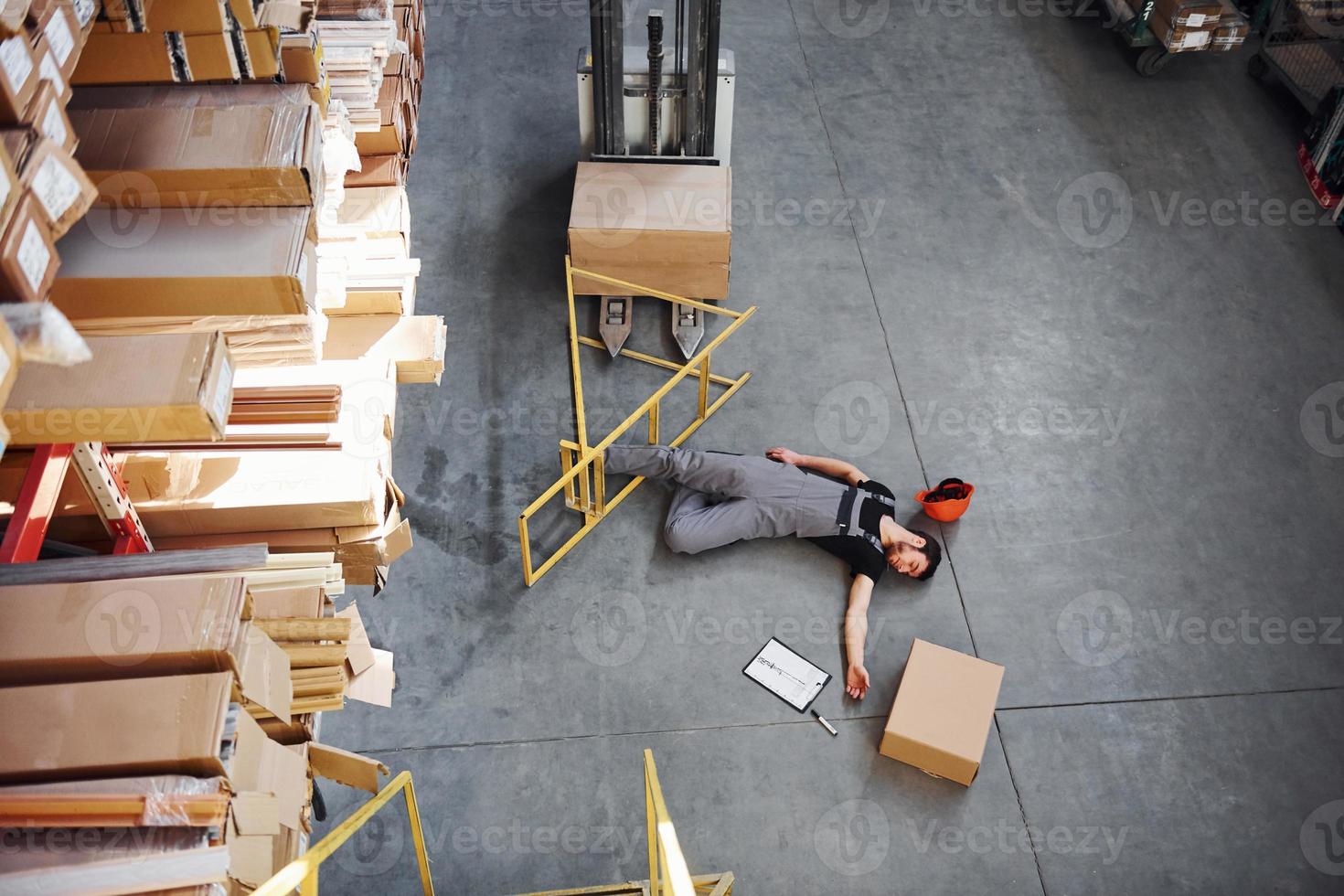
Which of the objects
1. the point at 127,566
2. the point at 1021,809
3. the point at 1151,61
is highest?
the point at 127,566

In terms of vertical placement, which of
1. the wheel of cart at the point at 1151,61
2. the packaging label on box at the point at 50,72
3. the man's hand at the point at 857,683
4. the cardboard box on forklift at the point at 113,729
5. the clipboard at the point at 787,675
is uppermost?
the packaging label on box at the point at 50,72

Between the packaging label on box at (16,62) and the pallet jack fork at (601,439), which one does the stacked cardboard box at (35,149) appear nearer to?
the packaging label on box at (16,62)

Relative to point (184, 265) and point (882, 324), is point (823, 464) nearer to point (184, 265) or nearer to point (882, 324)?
point (882, 324)

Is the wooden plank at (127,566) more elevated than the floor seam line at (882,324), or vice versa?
the wooden plank at (127,566)

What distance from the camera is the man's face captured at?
21.5 feet

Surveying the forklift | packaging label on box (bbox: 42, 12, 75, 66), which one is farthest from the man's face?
packaging label on box (bbox: 42, 12, 75, 66)

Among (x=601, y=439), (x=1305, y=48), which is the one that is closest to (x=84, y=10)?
(x=601, y=439)

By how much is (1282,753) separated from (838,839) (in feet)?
8.67

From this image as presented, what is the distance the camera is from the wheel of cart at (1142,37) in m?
10.0

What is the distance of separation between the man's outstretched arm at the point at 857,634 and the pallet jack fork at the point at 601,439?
1608 millimetres

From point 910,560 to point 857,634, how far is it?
0.61 meters

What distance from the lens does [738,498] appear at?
267 inches

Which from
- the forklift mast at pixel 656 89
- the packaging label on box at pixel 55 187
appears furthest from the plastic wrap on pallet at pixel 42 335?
the forklift mast at pixel 656 89

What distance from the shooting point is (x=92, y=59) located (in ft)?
10.8
